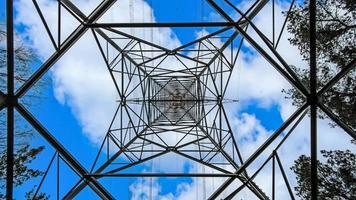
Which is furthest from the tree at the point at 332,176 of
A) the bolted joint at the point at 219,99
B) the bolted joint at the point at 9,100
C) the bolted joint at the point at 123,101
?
the bolted joint at the point at 9,100

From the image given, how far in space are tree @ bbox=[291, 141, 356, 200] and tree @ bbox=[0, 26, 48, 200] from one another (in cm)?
742

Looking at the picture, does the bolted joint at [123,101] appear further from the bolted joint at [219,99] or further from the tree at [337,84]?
the tree at [337,84]

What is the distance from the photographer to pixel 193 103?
2142 centimetres

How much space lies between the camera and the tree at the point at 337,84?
43.3 ft

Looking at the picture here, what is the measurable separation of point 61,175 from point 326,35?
8505 millimetres

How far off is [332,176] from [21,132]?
8.69 m

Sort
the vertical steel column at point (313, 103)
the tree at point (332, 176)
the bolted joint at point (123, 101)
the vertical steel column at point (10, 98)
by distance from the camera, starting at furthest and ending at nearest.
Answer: the bolted joint at point (123, 101) → the tree at point (332, 176) → the vertical steel column at point (10, 98) → the vertical steel column at point (313, 103)

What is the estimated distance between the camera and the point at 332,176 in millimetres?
13500

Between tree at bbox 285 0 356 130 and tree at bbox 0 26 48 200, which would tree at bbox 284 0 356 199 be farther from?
tree at bbox 0 26 48 200

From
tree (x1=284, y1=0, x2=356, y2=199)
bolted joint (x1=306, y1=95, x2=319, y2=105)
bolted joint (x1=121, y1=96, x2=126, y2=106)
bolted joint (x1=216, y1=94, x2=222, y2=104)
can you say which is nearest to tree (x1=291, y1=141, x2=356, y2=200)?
tree (x1=284, y1=0, x2=356, y2=199)

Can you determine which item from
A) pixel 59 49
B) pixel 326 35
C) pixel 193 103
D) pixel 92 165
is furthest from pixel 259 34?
pixel 193 103

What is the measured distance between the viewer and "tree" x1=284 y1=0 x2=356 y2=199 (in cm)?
1320

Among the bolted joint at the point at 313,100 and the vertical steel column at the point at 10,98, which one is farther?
the bolted joint at the point at 313,100

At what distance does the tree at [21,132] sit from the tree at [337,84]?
7.80 metres
